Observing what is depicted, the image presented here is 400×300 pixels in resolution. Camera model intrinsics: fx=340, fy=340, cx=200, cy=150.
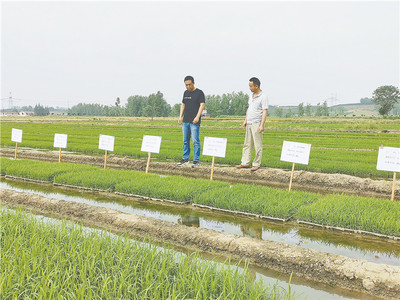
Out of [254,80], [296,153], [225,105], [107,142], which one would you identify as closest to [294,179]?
[296,153]

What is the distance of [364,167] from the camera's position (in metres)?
7.75

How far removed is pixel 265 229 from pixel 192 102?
13.3 feet

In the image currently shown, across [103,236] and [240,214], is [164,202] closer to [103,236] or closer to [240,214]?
[240,214]

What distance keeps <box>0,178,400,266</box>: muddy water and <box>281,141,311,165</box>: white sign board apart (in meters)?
1.80

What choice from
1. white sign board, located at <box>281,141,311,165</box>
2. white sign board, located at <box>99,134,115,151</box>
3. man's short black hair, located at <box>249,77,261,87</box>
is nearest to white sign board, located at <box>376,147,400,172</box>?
white sign board, located at <box>281,141,311,165</box>

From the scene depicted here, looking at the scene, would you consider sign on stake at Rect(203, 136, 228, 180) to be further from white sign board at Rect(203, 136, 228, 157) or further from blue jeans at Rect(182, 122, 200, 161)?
blue jeans at Rect(182, 122, 200, 161)

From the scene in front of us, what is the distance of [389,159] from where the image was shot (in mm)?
4949

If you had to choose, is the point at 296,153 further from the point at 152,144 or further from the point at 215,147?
the point at 152,144

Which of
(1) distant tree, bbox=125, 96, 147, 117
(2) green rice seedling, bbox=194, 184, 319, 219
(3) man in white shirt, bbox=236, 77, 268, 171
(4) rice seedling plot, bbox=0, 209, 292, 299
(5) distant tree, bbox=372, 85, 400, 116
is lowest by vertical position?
(4) rice seedling plot, bbox=0, 209, 292, 299

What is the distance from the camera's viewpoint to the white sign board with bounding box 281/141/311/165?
5539mm

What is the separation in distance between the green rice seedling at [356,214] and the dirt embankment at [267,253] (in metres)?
0.96

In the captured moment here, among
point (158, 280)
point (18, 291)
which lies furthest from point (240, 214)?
point (18, 291)

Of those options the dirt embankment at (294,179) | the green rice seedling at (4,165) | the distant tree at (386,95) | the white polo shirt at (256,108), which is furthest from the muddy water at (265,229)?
the distant tree at (386,95)

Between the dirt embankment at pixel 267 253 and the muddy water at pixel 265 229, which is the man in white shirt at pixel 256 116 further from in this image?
the dirt embankment at pixel 267 253
